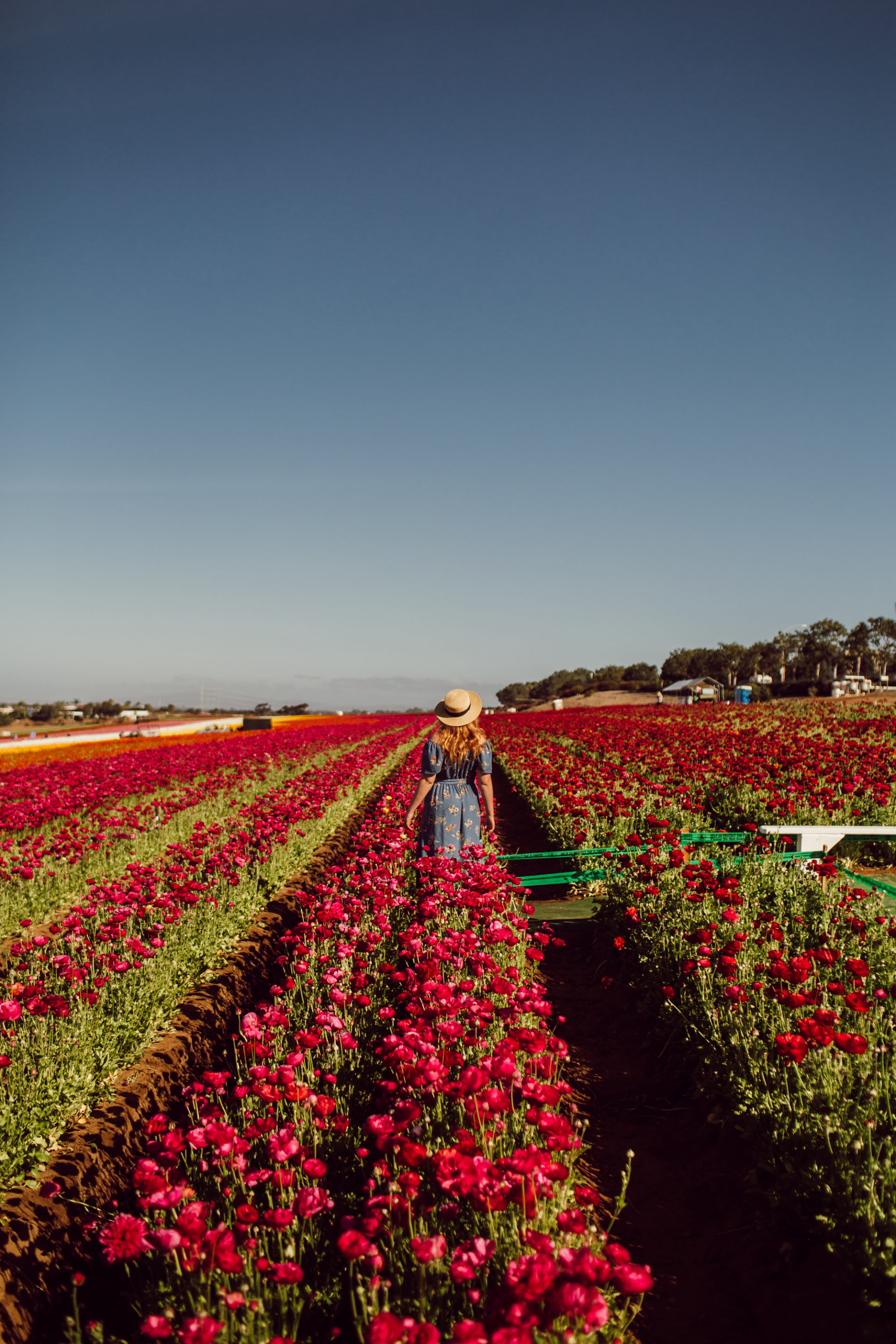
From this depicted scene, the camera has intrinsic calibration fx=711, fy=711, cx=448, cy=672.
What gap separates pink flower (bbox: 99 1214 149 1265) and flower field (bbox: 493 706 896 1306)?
7.81ft

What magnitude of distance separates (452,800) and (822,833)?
4274 mm

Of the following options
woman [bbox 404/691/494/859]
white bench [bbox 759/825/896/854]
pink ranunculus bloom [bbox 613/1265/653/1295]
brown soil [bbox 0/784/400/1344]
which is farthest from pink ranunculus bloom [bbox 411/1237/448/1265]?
white bench [bbox 759/825/896/854]

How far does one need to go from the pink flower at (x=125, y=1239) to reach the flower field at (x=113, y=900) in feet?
4.70

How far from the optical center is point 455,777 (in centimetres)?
695

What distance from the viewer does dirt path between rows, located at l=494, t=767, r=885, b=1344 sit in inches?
109

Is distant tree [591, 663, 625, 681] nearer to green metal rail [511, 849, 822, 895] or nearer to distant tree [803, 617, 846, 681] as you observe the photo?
distant tree [803, 617, 846, 681]

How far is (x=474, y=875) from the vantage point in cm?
541

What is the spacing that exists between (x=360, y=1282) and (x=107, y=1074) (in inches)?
105

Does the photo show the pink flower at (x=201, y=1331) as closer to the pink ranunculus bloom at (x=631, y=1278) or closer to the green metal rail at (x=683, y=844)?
the pink ranunculus bloom at (x=631, y=1278)

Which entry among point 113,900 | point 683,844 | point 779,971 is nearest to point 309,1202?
point 779,971

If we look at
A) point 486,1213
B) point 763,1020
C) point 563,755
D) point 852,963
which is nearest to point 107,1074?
point 486,1213

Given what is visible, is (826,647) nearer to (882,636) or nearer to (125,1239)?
(882,636)

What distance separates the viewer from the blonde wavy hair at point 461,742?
673cm

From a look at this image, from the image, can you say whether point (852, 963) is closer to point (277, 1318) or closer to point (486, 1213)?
point (486, 1213)
